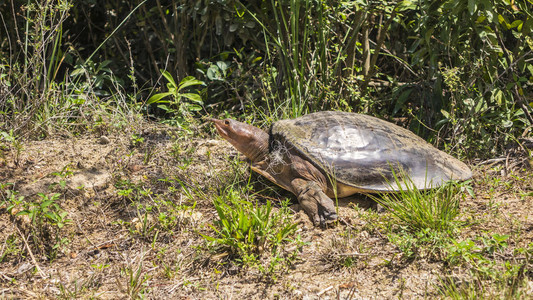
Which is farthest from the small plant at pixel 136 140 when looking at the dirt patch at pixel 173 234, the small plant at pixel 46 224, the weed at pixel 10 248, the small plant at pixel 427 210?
the small plant at pixel 427 210

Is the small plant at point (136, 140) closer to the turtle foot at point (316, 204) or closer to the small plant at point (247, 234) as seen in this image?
the small plant at point (247, 234)

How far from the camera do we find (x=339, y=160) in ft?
11.1

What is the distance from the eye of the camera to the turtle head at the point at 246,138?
145 inches

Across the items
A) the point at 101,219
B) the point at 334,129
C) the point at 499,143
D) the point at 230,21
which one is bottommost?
the point at 101,219

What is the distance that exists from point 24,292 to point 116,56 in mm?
3557

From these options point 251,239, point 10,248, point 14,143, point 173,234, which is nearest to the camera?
point 251,239

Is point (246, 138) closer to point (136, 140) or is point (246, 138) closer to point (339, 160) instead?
point (339, 160)

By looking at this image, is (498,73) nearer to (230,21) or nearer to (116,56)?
(230,21)

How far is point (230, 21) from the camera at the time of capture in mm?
4891

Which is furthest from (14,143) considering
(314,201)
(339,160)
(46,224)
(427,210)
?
(427,210)

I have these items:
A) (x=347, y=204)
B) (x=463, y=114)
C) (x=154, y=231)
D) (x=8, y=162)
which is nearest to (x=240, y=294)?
(x=154, y=231)

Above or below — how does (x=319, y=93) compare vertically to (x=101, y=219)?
above

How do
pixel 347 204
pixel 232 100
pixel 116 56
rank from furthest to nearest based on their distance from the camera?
pixel 116 56 → pixel 232 100 → pixel 347 204

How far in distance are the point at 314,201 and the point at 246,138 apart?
0.75 metres
